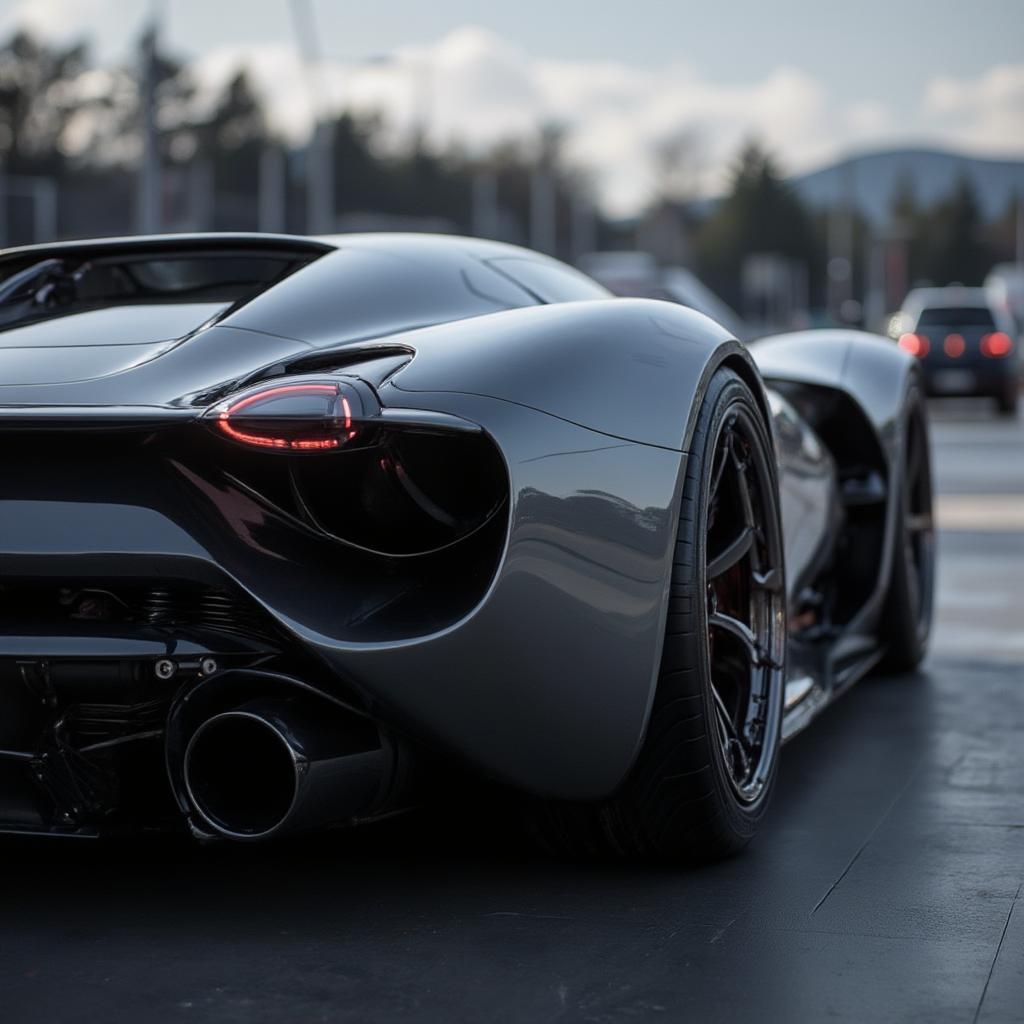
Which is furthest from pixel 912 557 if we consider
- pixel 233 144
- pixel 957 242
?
pixel 957 242

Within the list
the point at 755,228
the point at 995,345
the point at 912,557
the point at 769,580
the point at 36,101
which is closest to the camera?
the point at 769,580

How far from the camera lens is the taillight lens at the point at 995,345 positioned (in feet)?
77.7

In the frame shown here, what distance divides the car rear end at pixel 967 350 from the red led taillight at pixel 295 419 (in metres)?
21.5

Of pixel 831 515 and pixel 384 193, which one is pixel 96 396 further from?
pixel 384 193

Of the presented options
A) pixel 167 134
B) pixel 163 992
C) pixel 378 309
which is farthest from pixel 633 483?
pixel 167 134

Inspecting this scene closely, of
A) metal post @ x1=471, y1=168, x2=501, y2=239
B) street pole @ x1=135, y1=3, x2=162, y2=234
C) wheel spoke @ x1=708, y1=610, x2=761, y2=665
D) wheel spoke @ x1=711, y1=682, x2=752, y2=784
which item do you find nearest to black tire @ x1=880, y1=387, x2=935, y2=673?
wheel spoke @ x1=708, y1=610, x2=761, y2=665

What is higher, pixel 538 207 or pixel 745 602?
pixel 538 207

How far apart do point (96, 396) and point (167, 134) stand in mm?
87265

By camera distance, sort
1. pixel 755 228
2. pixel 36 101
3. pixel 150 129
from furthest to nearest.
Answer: pixel 755 228
pixel 36 101
pixel 150 129

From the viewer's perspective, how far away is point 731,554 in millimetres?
3223

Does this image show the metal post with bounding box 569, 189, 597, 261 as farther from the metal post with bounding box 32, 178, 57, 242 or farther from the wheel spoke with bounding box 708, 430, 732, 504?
the wheel spoke with bounding box 708, 430, 732, 504

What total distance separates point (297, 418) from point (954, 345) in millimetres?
22459

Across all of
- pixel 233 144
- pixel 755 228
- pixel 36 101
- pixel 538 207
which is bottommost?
pixel 538 207

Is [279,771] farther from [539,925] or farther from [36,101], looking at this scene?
[36,101]
